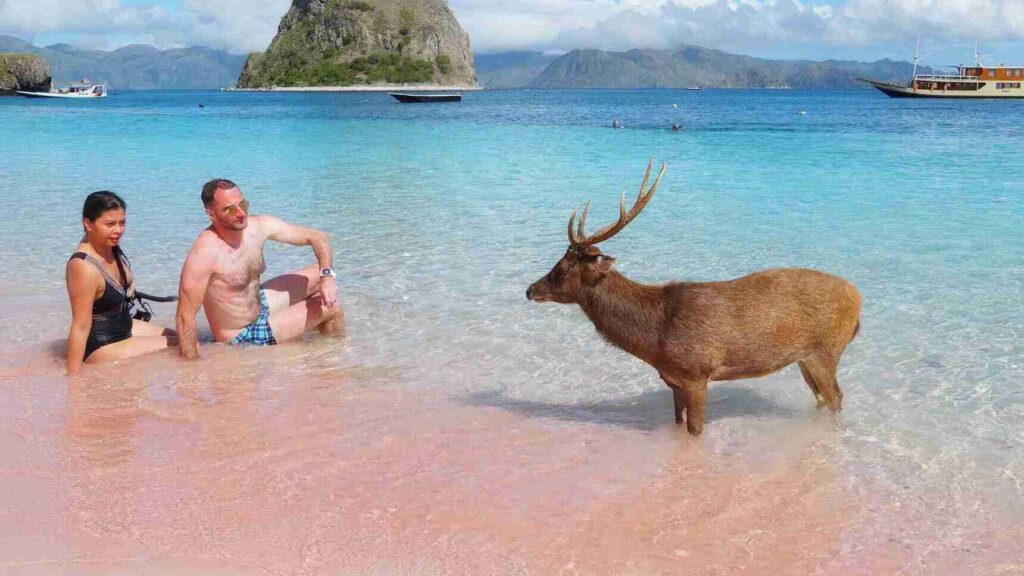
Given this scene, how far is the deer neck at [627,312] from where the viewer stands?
6211mm

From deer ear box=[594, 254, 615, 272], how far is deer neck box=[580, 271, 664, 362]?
0.09 metres

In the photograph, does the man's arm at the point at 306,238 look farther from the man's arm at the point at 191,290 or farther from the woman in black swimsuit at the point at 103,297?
the woman in black swimsuit at the point at 103,297

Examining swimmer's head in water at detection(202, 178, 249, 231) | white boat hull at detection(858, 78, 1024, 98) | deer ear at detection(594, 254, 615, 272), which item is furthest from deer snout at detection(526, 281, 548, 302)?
white boat hull at detection(858, 78, 1024, 98)

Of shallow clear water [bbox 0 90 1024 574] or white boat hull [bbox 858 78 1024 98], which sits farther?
white boat hull [bbox 858 78 1024 98]

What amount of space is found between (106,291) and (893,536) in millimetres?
6376

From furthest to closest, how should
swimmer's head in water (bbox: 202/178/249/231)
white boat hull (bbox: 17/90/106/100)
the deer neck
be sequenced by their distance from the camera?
white boat hull (bbox: 17/90/106/100) → swimmer's head in water (bbox: 202/178/249/231) → the deer neck

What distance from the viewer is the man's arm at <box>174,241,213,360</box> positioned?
767 cm

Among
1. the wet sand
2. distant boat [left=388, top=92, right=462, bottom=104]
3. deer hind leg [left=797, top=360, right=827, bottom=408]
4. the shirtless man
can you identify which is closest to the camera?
the wet sand

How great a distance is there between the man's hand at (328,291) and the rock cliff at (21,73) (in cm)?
14000

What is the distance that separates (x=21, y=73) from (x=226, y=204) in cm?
14063

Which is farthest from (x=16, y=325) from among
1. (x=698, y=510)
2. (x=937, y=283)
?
(x=937, y=283)

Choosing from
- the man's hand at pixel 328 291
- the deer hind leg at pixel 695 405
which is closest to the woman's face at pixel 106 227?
the man's hand at pixel 328 291

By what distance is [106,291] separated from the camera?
7.64 metres

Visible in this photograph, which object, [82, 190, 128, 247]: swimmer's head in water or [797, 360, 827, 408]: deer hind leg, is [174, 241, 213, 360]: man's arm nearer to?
[82, 190, 128, 247]: swimmer's head in water
